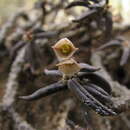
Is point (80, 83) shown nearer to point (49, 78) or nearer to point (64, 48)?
point (64, 48)

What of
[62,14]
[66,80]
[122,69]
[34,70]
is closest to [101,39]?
[122,69]

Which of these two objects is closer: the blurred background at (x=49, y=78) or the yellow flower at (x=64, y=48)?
the yellow flower at (x=64, y=48)

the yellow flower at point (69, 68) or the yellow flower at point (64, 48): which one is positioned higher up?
the yellow flower at point (64, 48)

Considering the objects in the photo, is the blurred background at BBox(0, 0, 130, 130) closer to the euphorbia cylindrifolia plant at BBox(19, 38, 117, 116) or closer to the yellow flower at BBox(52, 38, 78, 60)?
the euphorbia cylindrifolia plant at BBox(19, 38, 117, 116)

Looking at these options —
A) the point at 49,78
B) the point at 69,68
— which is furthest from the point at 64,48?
the point at 49,78

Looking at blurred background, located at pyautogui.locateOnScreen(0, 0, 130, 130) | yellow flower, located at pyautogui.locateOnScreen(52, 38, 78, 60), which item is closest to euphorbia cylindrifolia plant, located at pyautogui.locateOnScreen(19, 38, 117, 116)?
yellow flower, located at pyautogui.locateOnScreen(52, 38, 78, 60)

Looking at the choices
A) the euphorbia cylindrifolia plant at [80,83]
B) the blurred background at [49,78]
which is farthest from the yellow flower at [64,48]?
the blurred background at [49,78]

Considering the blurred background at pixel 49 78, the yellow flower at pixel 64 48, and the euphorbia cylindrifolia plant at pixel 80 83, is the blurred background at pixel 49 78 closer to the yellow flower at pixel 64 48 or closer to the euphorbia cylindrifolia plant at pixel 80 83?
the euphorbia cylindrifolia plant at pixel 80 83
